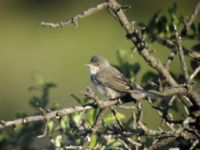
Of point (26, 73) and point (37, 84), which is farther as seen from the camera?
point (26, 73)

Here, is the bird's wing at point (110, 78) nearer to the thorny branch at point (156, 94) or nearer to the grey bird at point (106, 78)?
the grey bird at point (106, 78)

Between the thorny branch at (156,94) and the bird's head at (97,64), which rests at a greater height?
the bird's head at (97,64)

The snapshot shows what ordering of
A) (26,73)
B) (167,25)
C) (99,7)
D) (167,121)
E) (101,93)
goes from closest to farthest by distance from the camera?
(99,7)
(167,121)
(167,25)
(101,93)
(26,73)

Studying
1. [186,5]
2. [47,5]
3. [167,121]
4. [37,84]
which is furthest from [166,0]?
[167,121]

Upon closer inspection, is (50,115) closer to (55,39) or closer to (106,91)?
(106,91)

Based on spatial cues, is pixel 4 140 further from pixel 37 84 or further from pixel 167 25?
pixel 167 25

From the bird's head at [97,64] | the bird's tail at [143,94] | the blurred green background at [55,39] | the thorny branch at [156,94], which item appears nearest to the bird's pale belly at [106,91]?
the bird's head at [97,64]

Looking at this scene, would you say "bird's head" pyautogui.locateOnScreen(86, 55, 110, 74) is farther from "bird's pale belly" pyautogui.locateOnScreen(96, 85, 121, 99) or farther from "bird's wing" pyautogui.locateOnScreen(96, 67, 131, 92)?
"bird's pale belly" pyautogui.locateOnScreen(96, 85, 121, 99)

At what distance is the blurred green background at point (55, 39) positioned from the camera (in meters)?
12.4

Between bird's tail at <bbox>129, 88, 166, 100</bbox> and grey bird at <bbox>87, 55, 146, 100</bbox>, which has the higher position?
grey bird at <bbox>87, 55, 146, 100</bbox>

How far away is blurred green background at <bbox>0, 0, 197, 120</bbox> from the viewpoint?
12.4m

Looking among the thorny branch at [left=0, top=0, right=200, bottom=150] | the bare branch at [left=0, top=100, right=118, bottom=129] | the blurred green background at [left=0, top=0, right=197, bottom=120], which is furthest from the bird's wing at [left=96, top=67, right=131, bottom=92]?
the blurred green background at [left=0, top=0, right=197, bottom=120]

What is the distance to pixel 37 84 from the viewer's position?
4688mm

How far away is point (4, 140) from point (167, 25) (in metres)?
1.11
